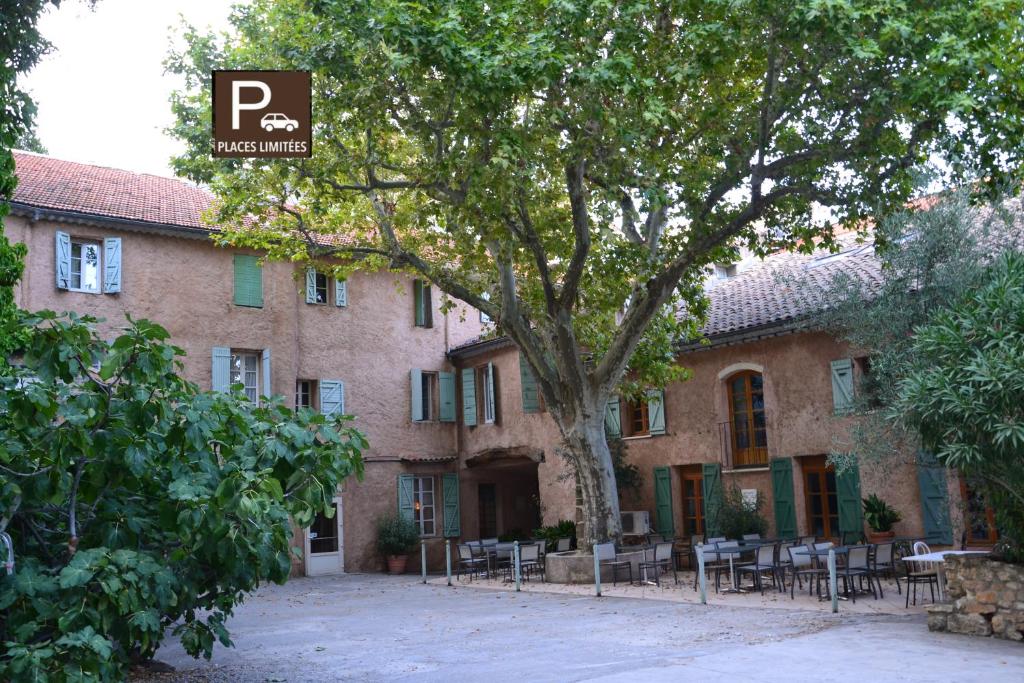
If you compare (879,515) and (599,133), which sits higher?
(599,133)

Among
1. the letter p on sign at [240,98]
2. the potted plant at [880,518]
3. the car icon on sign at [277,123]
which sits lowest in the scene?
the potted plant at [880,518]

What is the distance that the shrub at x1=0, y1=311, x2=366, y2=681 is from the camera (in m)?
6.25

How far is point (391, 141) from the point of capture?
1748 cm

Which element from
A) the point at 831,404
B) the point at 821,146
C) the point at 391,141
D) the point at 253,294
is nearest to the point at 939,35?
the point at 821,146

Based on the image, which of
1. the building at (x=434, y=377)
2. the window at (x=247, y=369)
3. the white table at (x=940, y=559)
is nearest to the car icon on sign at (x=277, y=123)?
the building at (x=434, y=377)

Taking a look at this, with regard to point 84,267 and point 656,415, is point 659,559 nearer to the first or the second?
point 656,415

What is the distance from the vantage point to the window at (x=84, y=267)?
19.1 meters

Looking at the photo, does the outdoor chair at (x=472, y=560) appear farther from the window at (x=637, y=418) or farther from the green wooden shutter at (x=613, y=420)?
the window at (x=637, y=418)

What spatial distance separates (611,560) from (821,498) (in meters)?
4.29

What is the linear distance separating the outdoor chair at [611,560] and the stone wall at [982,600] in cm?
655

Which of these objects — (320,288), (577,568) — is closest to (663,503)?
(577,568)

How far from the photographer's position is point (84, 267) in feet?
63.3

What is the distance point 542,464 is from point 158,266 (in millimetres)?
9712

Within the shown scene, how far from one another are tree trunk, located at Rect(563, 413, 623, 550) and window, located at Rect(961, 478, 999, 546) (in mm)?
5712
